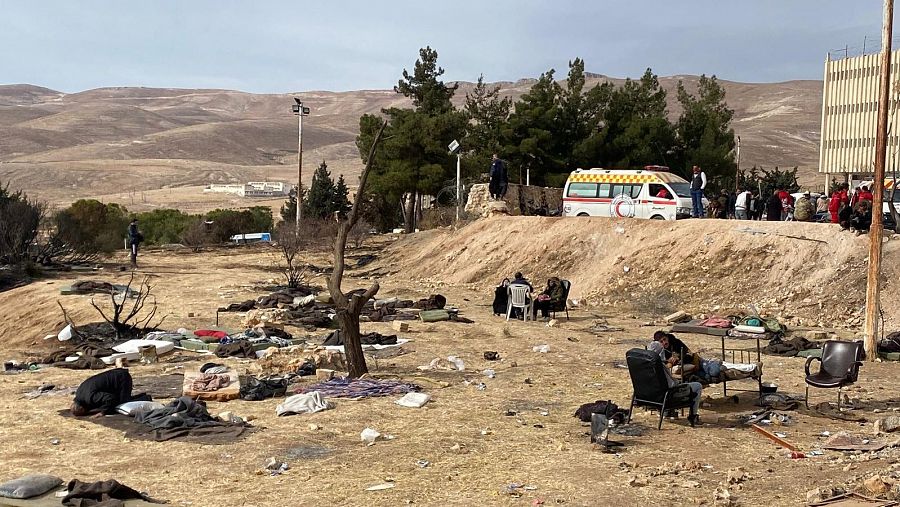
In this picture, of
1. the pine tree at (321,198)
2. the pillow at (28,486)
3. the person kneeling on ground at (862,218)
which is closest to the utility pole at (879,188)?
the person kneeling on ground at (862,218)

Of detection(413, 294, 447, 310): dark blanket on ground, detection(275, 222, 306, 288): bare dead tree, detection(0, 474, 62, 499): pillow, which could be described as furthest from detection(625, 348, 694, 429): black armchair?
detection(275, 222, 306, 288): bare dead tree

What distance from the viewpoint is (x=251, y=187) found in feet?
321

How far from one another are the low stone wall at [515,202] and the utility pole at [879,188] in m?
18.0

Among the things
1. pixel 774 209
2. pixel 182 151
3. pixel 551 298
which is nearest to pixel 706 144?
pixel 774 209

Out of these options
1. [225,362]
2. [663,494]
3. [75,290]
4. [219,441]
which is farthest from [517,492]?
[75,290]

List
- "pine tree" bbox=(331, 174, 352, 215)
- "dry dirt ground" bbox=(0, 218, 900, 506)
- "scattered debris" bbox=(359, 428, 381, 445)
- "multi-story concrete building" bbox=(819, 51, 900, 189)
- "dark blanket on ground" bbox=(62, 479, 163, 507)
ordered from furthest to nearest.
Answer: "multi-story concrete building" bbox=(819, 51, 900, 189)
"pine tree" bbox=(331, 174, 352, 215)
"scattered debris" bbox=(359, 428, 381, 445)
"dry dirt ground" bbox=(0, 218, 900, 506)
"dark blanket on ground" bbox=(62, 479, 163, 507)

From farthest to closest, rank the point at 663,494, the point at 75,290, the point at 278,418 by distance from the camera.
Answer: the point at 75,290, the point at 278,418, the point at 663,494

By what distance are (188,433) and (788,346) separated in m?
10.8

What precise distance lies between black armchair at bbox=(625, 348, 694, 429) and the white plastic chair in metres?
9.53

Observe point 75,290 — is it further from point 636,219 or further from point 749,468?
point 749,468

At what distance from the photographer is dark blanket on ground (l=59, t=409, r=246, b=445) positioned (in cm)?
959

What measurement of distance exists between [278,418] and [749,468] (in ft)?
17.2

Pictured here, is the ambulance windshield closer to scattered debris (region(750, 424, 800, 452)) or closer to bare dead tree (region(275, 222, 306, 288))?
bare dead tree (region(275, 222, 306, 288))

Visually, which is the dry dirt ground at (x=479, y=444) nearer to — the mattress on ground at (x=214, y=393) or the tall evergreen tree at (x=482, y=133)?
the mattress on ground at (x=214, y=393)
